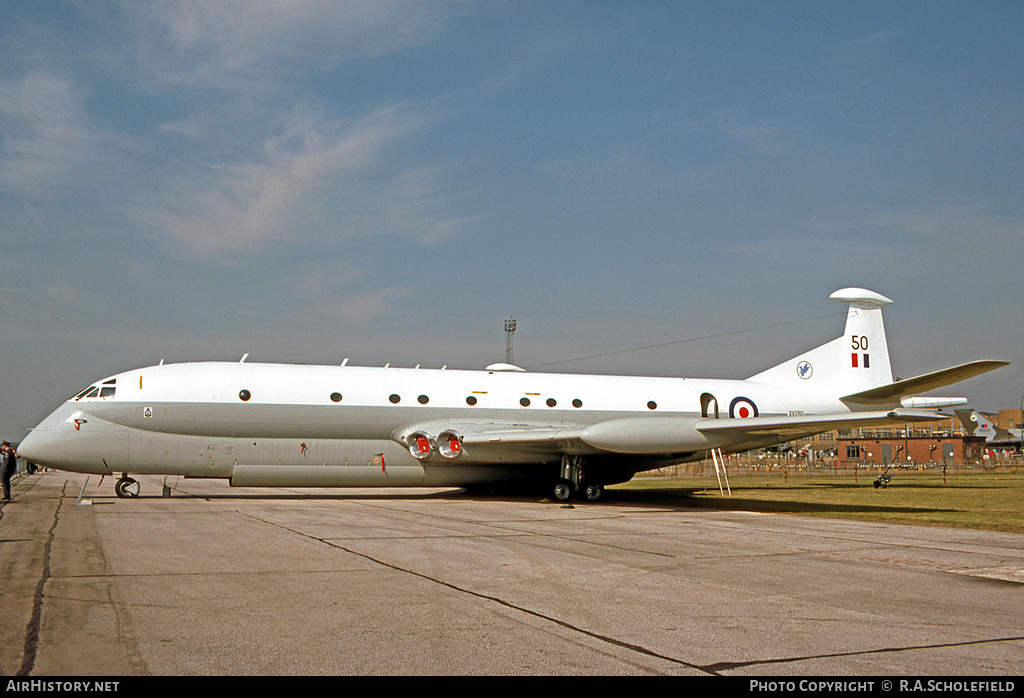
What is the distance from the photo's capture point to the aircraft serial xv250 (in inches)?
733

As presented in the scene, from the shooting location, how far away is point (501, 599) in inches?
270

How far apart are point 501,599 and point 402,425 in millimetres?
14122

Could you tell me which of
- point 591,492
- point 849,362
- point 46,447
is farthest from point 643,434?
point 46,447

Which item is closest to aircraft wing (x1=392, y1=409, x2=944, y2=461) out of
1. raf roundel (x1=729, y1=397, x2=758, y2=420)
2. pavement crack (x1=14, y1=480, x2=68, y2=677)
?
raf roundel (x1=729, y1=397, x2=758, y2=420)

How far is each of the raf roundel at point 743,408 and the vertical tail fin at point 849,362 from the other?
1446mm

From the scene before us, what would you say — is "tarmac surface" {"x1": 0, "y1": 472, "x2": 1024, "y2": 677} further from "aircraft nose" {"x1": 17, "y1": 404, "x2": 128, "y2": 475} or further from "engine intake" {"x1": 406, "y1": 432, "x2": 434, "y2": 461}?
"engine intake" {"x1": 406, "y1": 432, "x2": 434, "y2": 461}

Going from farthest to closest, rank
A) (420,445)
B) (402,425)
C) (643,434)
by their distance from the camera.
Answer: (402,425) → (420,445) → (643,434)

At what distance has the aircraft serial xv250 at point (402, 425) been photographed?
18625mm

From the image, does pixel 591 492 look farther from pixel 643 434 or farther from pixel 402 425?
pixel 402 425

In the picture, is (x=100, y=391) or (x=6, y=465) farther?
(x=6, y=465)

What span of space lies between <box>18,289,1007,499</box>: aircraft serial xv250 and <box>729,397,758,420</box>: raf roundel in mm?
33

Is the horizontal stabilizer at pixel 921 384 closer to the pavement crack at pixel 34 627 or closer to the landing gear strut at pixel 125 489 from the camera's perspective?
the pavement crack at pixel 34 627

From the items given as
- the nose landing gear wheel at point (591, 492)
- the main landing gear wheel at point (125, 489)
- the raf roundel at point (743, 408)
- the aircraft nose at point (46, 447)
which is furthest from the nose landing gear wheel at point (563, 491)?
the aircraft nose at point (46, 447)

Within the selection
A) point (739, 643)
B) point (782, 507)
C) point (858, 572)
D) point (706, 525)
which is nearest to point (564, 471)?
point (782, 507)
